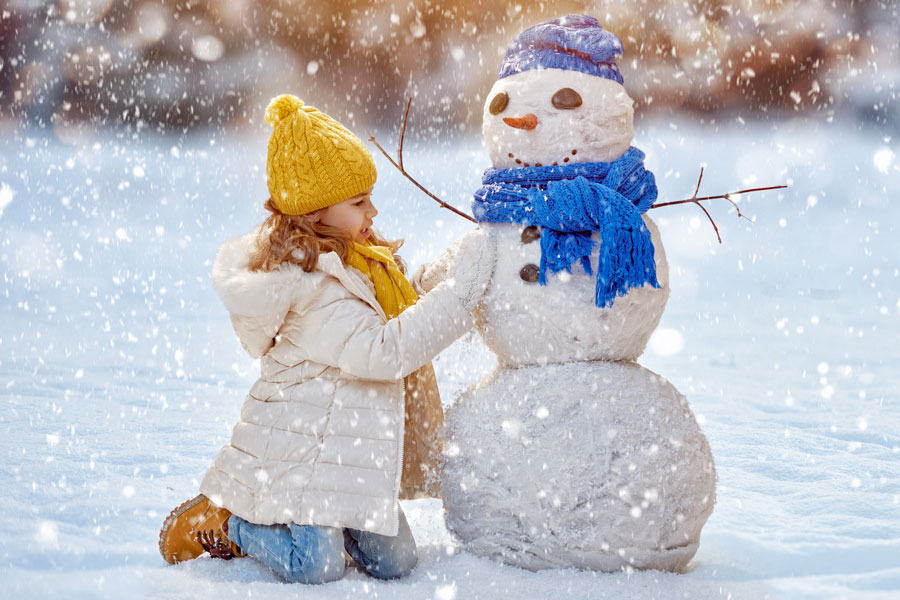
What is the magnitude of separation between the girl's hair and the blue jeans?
2.08ft

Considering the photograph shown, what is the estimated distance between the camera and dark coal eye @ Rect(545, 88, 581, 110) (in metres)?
2.18

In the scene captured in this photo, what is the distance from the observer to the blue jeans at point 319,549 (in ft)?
6.79

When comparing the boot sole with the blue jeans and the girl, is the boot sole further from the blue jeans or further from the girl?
the blue jeans

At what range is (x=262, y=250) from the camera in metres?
2.15

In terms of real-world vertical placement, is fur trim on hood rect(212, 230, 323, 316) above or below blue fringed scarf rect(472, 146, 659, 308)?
below

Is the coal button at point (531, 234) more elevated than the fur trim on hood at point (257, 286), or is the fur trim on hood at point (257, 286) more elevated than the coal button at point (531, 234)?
the coal button at point (531, 234)

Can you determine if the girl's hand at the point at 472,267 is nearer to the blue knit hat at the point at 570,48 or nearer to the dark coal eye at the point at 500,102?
the dark coal eye at the point at 500,102

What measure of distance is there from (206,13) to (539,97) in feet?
10.9

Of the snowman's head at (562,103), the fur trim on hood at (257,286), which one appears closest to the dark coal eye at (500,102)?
the snowman's head at (562,103)

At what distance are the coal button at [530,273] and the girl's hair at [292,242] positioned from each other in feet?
1.48

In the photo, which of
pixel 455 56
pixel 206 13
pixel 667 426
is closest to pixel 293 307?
pixel 667 426

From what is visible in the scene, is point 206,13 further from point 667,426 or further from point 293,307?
point 667,426

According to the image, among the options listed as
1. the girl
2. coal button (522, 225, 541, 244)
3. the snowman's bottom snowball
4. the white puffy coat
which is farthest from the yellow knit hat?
the snowman's bottom snowball

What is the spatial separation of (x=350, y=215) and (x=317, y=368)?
397 millimetres
